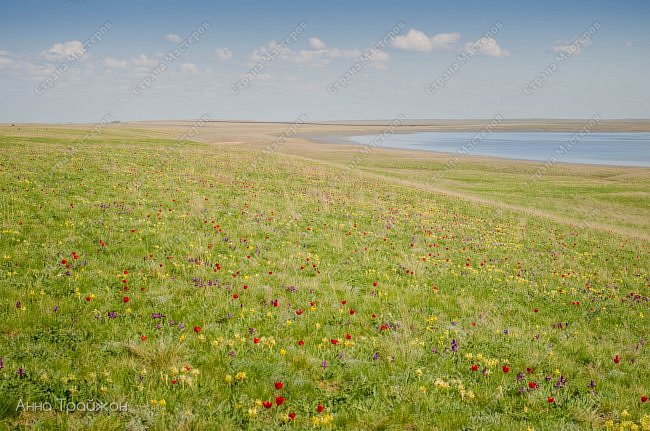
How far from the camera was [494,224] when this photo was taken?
23688mm

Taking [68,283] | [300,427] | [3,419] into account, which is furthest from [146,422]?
[68,283]

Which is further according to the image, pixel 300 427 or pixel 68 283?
pixel 68 283

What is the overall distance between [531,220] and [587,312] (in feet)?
56.9

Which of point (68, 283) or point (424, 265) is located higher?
point (68, 283)

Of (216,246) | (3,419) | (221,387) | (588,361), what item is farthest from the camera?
(216,246)

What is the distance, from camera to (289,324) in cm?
827

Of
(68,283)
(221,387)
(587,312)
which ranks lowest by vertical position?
(587,312)

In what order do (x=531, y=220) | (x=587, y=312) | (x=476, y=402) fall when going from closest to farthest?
(x=476, y=402) < (x=587, y=312) < (x=531, y=220)

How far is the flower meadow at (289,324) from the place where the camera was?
229 inches

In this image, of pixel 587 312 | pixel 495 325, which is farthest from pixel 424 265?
pixel 587 312

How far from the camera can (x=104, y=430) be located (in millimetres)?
5012

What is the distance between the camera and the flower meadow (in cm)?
583

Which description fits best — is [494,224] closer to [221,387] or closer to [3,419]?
[221,387]

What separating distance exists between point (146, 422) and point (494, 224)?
22.6 metres
